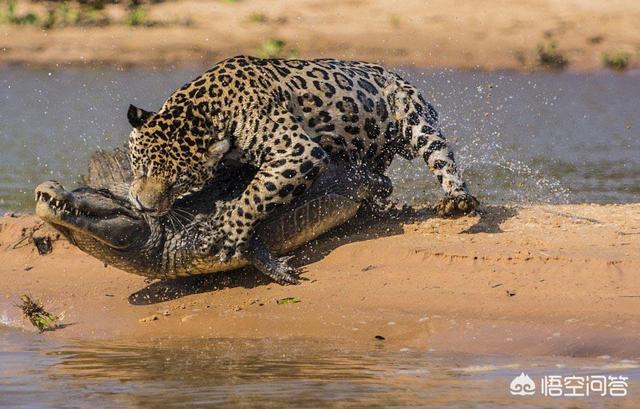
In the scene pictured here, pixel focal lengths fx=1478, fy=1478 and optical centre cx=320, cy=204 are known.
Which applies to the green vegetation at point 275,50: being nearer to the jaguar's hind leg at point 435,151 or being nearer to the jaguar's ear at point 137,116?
the jaguar's hind leg at point 435,151

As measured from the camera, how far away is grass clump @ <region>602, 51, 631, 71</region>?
25.4 meters

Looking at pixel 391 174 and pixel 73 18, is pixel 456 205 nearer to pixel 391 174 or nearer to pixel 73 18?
pixel 391 174

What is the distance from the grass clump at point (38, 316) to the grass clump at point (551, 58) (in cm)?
1752

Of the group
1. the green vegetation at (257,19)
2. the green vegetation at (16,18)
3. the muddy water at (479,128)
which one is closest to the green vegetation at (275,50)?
the muddy water at (479,128)

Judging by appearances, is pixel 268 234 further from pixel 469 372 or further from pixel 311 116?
pixel 469 372

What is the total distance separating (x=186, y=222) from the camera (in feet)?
30.5

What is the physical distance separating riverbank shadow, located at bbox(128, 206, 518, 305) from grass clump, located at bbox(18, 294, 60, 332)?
571 millimetres

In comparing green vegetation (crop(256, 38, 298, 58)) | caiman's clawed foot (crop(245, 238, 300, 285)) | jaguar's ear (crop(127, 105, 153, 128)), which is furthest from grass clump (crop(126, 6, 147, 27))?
caiman's clawed foot (crop(245, 238, 300, 285))

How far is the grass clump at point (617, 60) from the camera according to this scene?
25438 millimetres

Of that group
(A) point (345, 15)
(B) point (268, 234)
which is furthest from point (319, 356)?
(A) point (345, 15)

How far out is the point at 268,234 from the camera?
9359 millimetres

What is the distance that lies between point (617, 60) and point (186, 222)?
57.1 feet

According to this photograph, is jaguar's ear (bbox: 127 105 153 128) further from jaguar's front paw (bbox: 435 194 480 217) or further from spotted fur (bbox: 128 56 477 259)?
jaguar's front paw (bbox: 435 194 480 217)

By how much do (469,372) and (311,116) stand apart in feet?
9.06
